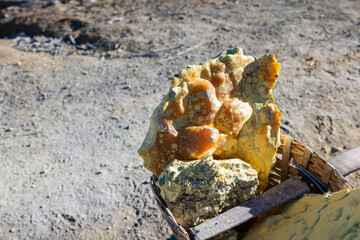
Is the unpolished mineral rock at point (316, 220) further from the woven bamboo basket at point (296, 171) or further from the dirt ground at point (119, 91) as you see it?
the dirt ground at point (119, 91)

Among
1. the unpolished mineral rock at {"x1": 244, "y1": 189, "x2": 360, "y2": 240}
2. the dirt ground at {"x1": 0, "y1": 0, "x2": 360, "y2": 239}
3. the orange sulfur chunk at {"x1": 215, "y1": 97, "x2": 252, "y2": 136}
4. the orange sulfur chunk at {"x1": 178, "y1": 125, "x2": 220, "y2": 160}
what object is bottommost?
the dirt ground at {"x1": 0, "y1": 0, "x2": 360, "y2": 239}

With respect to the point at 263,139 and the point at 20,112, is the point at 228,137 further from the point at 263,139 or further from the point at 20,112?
the point at 20,112

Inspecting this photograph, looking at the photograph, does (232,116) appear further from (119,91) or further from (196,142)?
(119,91)

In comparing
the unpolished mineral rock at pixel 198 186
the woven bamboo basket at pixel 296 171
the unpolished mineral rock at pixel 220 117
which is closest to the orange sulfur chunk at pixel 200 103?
the unpolished mineral rock at pixel 220 117

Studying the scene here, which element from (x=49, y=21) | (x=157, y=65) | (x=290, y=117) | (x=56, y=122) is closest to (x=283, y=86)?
(x=290, y=117)

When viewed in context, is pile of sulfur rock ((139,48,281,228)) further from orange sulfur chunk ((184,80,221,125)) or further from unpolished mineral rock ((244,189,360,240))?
unpolished mineral rock ((244,189,360,240))

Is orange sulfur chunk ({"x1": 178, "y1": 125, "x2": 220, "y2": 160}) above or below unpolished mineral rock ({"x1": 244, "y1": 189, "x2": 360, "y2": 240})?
above

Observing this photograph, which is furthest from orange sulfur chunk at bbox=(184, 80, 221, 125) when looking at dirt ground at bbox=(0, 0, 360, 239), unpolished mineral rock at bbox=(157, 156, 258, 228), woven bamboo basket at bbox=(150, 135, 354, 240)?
dirt ground at bbox=(0, 0, 360, 239)
